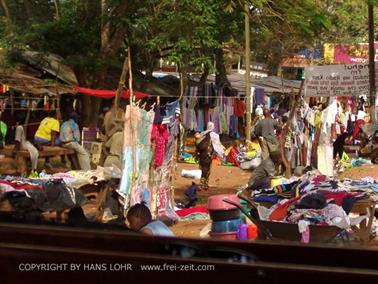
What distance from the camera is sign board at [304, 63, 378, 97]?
586 inches

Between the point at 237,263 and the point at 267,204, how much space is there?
5562mm

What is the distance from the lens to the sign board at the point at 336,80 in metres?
14.9

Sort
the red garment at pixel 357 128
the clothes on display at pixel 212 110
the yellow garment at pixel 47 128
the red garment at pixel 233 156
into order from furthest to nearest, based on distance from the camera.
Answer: the clothes on display at pixel 212 110, the red garment at pixel 357 128, the red garment at pixel 233 156, the yellow garment at pixel 47 128

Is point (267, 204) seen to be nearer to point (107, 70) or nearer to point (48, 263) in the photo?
point (48, 263)

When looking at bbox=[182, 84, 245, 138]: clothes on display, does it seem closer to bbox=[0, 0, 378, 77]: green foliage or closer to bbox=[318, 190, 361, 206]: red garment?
bbox=[0, 0, 378, 77]: green foliage

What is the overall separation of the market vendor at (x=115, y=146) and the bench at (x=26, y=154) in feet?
9.30

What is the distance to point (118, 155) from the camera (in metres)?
8.70

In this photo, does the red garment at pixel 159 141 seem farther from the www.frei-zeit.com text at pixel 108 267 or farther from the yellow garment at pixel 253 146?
the yellow garment at pixel 253 146

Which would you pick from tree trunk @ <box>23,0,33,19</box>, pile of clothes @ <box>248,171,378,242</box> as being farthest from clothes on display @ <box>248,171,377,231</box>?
tree trunk @ <box>23,0,33,19</box>

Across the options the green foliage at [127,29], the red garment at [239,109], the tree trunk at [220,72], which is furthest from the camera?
the tree trunk at [220,72]

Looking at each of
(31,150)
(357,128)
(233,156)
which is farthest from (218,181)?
(357,128)

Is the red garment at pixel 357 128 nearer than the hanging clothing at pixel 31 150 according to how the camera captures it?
No

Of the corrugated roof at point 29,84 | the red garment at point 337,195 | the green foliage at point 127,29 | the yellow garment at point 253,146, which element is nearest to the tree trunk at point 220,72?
the green foliage at point 127,29

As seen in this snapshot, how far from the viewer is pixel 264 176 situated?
9453mm
